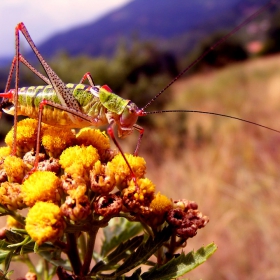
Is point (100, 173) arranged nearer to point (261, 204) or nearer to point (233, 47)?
point (261, 204)

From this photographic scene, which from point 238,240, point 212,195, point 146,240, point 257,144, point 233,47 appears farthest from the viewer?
point 233,47

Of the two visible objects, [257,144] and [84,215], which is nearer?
[84,215]

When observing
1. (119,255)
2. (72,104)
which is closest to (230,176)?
(72,104)

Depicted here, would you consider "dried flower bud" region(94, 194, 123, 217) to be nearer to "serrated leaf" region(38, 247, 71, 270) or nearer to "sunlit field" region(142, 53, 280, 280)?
"serrated leaf" region(38, 247, 71, 270)

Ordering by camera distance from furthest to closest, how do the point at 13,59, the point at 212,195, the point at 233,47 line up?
the point at 233,47
the point at 212,195
the point at 13,59

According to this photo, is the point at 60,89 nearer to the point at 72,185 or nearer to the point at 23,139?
the point at 23,139

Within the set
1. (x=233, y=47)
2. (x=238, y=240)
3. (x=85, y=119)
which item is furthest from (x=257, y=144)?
(x=233, y=47)
